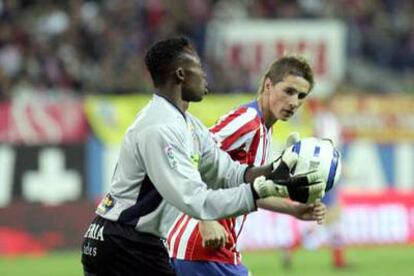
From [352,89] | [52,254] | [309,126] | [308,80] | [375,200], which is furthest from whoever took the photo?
[352,89]

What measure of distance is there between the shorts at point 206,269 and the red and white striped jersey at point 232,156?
3 cm

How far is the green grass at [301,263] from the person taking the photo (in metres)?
14.6

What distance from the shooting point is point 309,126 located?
64.6 feet

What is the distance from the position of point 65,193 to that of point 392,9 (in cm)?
983

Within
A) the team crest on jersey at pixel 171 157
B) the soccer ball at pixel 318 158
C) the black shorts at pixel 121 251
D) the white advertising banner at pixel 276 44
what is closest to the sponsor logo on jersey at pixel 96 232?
the black shorts at pixel 121 251

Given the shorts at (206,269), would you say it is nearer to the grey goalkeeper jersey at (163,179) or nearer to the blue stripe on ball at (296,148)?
the grey goalkeeper jersey at (163,179)

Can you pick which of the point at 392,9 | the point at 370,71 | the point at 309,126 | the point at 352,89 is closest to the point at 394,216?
the point at 309,126

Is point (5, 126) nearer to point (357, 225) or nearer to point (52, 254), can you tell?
point (52, 254)

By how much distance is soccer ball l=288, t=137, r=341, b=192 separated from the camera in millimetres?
6467

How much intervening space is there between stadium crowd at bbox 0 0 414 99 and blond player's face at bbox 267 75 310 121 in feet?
38.8

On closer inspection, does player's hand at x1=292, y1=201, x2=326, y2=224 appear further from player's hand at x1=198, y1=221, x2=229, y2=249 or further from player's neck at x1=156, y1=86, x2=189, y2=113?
player's neck at x1=156, y1=86, x2=189, y2=113

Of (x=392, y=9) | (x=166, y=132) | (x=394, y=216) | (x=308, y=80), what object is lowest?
(x=166, y=132)

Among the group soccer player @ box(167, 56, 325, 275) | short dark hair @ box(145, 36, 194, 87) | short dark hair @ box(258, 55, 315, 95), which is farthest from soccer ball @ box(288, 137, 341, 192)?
short dark hair @ box(258, 55, 315, 95)

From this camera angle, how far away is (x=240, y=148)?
788 centimetres
